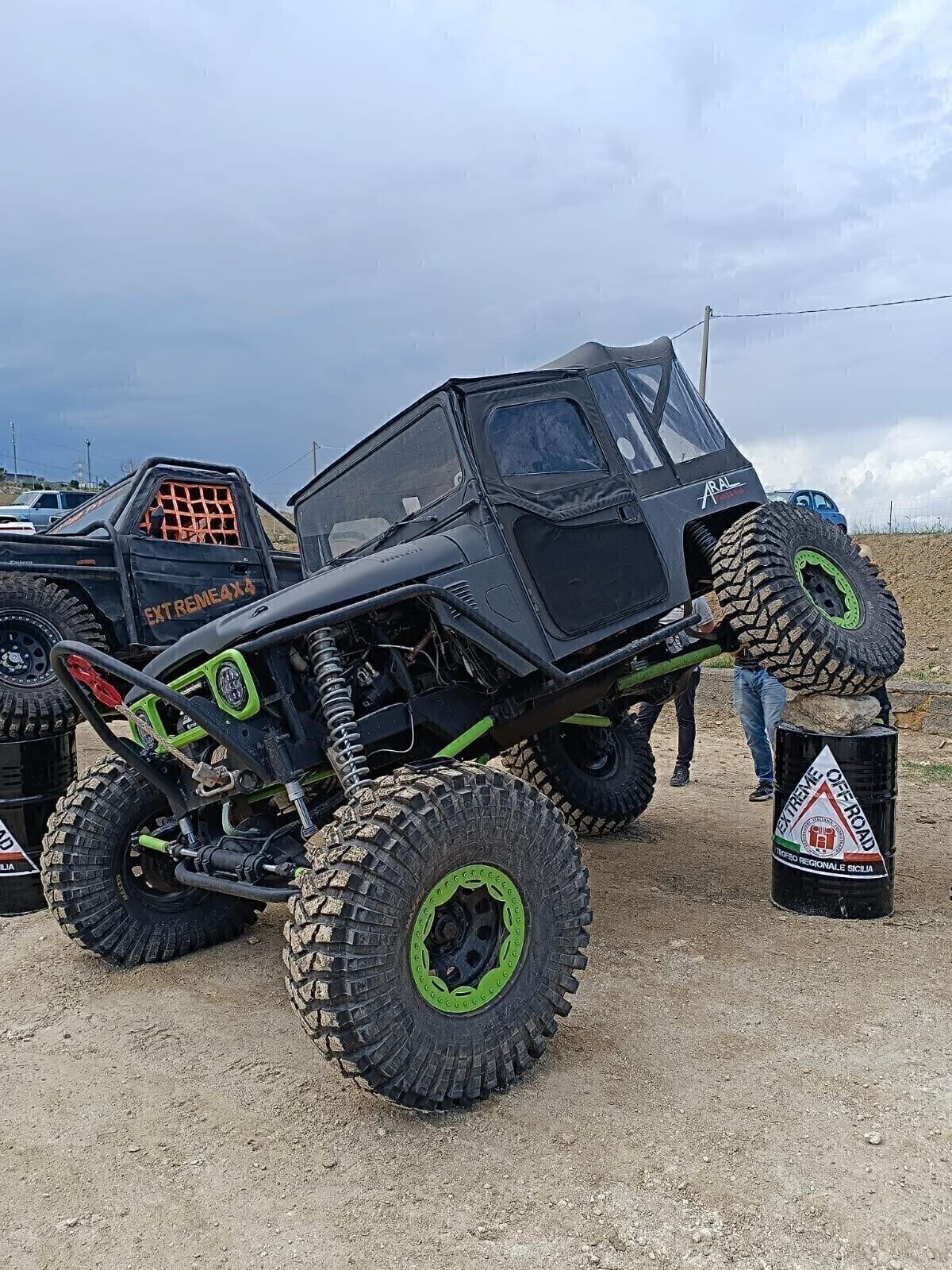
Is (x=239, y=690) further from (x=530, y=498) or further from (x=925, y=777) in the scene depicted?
(x=925, y=777)

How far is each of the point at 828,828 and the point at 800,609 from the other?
112 centimetres

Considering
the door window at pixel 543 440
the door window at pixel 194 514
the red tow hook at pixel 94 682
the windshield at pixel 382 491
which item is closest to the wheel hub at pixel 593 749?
the windshield at pixel 382 491

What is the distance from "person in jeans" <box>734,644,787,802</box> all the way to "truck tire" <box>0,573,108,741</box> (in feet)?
15.5

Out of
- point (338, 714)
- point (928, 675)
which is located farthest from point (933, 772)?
point (338, 714)

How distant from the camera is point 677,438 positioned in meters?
5.00

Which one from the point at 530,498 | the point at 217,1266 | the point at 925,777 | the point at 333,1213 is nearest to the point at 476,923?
the point at 333,1213

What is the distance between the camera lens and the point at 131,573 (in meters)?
7.16

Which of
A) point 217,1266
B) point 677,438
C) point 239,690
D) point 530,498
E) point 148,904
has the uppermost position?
point 677,438

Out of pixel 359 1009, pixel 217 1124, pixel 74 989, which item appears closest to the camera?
pixel 359 1009

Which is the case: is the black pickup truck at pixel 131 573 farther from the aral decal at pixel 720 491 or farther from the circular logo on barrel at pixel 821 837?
the circular logo on barrel at pixel 821 837

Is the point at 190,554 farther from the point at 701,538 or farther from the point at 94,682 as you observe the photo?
the point at 701,538

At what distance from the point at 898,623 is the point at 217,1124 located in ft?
12.3

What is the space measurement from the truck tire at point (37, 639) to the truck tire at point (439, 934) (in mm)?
3431

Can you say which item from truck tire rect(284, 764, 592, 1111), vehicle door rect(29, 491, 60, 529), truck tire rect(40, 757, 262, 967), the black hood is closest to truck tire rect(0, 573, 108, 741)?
truck tire rect(40, 757, 262, 967)
